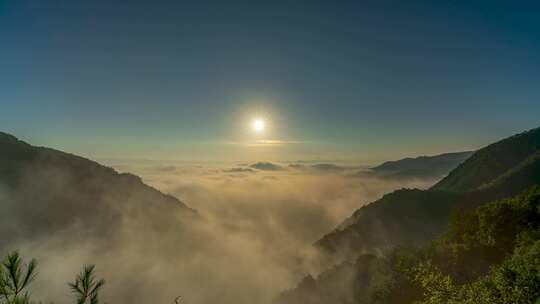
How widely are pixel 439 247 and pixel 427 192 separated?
12573cm

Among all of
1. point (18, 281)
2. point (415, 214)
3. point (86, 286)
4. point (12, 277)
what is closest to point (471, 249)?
point (86, 286)

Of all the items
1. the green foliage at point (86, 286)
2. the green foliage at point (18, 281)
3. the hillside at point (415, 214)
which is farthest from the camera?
the hillside at point (415, 214)

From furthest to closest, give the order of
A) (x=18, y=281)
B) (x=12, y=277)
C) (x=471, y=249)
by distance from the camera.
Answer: (x=471, y=249) → (x=18, y=281) → (x=12, y=277)

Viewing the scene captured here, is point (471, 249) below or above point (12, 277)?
below

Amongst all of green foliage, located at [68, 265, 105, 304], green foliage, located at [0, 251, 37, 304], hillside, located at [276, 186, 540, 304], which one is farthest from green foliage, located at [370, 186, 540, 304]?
green foliage, located at [0, 251, 37, 304]

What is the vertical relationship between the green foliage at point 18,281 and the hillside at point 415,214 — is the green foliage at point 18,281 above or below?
above

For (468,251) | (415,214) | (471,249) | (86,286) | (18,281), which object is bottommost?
(415,214)

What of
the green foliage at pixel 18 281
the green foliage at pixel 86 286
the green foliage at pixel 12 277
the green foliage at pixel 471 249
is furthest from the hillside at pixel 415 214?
the green foliage at pixel 12 277

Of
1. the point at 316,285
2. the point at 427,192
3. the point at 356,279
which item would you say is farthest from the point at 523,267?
the point at 427,192

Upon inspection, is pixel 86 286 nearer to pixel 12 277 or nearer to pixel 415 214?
pixel 12 277

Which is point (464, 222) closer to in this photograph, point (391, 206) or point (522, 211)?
point (522, 211)

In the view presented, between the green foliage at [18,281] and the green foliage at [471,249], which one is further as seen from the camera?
the green foliage at [471,249]

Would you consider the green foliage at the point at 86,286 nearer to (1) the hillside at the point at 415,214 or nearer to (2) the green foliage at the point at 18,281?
(2) the green foliage at the point at 18,281

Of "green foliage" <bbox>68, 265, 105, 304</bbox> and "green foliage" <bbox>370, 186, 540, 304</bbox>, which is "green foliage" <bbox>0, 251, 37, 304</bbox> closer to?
"green foliage" <bbox>68, 265, 105, 304</bbox>
